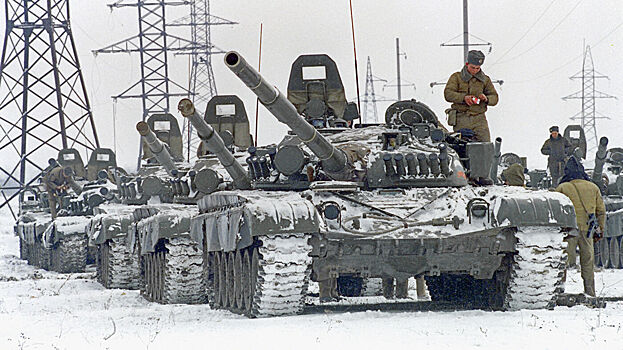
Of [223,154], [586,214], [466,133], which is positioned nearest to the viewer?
[586,214]

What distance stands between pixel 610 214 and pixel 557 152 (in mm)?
2119

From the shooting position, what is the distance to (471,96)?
51.7ft

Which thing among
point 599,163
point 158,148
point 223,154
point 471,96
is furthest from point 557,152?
point 223,154

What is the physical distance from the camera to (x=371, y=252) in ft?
42.1

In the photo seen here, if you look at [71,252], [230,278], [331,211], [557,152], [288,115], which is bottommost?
[71,252]

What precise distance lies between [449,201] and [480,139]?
2.95m

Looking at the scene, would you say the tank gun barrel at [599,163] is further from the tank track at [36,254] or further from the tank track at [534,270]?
the tank track at [36,254]

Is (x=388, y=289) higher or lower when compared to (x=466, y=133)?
lower

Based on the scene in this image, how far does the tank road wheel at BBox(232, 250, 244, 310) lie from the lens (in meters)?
14.1

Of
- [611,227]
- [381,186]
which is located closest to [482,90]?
[381,186]

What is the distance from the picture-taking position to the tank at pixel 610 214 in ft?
77.9

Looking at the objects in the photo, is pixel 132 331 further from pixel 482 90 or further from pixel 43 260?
pixel 43 260

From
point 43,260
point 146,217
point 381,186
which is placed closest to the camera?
point 381,186

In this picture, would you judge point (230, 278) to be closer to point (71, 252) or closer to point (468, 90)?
point (468, 90)
